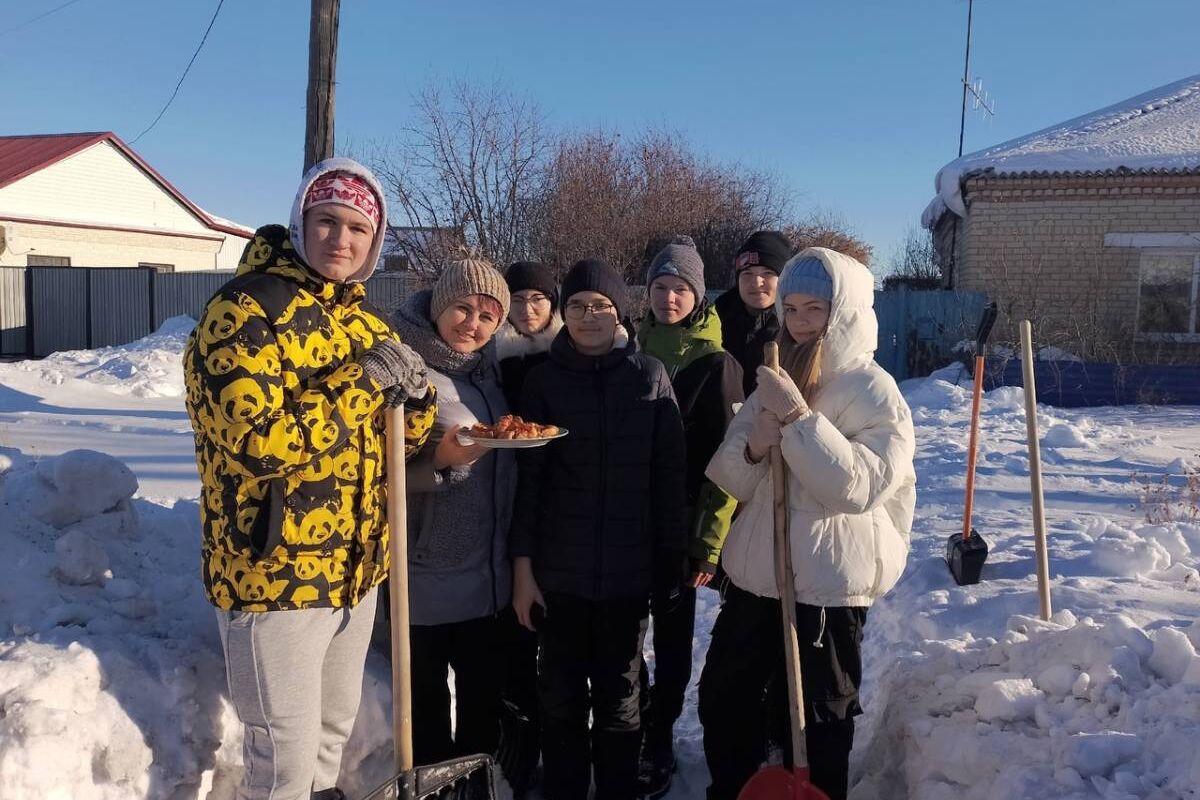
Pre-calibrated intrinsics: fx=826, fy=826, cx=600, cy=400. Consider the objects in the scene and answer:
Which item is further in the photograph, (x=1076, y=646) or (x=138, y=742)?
(x=1076, y=646)

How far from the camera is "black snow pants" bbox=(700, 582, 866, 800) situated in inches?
106

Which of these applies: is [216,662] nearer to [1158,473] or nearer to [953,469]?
[953,469]

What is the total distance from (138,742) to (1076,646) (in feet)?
9.52

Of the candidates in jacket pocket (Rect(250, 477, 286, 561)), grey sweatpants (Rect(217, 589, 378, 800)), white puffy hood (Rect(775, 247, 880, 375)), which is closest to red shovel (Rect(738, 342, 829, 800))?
white puffy hood (Rect(775, 247, 880, 375))

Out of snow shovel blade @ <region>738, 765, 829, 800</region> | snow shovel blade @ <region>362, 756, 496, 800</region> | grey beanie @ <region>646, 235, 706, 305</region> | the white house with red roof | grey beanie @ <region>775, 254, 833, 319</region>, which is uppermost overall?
the white house with red roof

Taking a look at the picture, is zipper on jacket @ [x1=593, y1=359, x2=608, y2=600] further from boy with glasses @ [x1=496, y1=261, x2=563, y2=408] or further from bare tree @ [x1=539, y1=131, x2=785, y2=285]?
bare tree @ [x1=539, y1=131, x2=785, y2=285]

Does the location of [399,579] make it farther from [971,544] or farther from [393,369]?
[971,544]

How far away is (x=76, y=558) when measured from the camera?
2.54 meters

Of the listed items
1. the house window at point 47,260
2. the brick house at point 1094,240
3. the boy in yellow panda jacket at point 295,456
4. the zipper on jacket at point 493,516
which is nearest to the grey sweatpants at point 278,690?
the boy in yellow panda jacket at point 295,456

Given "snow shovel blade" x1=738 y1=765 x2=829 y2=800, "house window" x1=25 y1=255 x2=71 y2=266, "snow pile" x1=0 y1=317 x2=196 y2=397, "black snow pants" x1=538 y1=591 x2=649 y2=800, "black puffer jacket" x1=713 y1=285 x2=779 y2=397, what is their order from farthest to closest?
"house window" x1=25 y1=255 x2=71 y2=266 → "snow pile" x1=0 y1=317 x2=196 y2=397 → "black puffer jacket" x1=713 y1=285 x2=779 y2=397 → "black snow pants" x1=538 y1=591 x2=649 y2=800 → "snow shovel blade" x1=738 y1=765 x2=829 y2=800

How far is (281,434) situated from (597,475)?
1173mm

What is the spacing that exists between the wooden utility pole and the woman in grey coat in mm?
4497

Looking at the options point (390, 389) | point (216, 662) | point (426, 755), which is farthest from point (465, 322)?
point (426, 755)

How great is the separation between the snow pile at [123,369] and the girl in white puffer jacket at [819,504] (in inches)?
427
